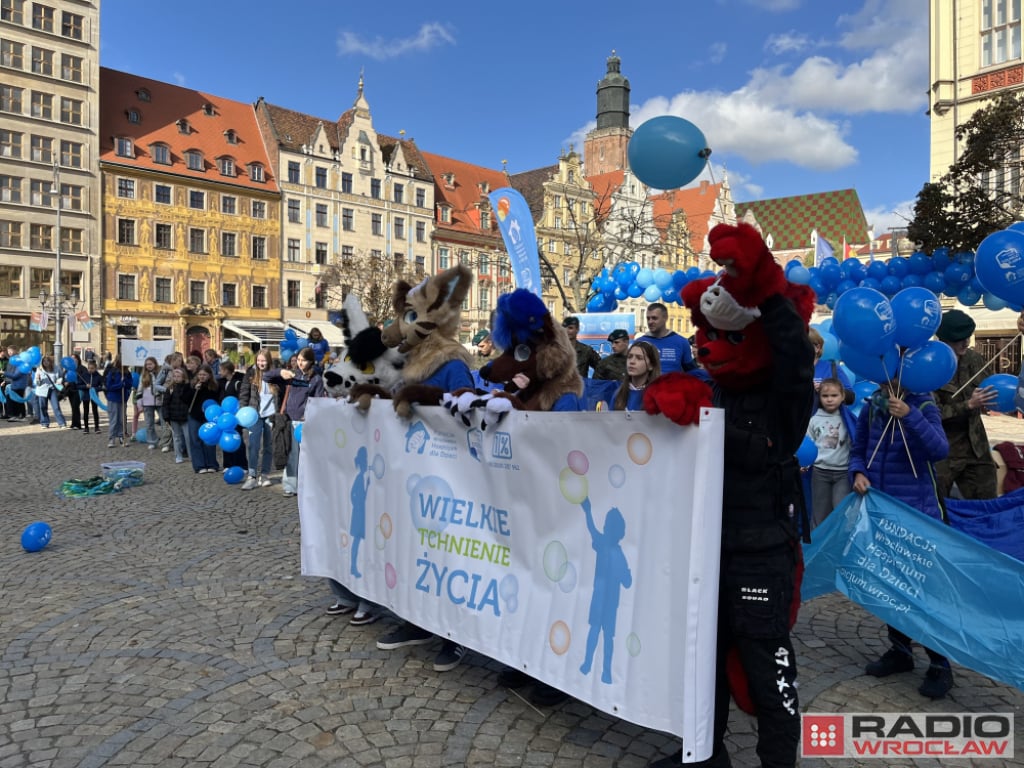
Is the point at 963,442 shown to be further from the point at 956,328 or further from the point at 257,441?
the point at 257,441

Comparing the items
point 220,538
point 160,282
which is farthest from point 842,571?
point 160,282

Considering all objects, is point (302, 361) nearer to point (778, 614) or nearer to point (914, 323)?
point (914, 323)

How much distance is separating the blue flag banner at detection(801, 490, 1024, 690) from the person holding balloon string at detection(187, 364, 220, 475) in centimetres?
941

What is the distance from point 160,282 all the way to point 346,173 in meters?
13.8

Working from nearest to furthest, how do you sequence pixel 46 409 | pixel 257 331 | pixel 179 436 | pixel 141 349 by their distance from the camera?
1. pixel 179 436
2. pixel 46 409
3. pixel 141 349
4. pixel 257 331

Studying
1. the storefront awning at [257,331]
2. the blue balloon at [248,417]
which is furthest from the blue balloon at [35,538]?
the storefront awning at [257,331]

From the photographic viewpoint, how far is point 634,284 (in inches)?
687

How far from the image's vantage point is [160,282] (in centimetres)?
3966

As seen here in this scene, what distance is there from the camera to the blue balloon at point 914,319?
4.30 meters

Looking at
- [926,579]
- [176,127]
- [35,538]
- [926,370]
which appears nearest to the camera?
[926,579]

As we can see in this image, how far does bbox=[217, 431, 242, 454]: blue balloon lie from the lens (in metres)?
9.86

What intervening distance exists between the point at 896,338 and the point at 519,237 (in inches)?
339

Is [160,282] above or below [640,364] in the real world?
above

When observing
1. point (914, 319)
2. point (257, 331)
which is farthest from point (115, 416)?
point (257, 331)
